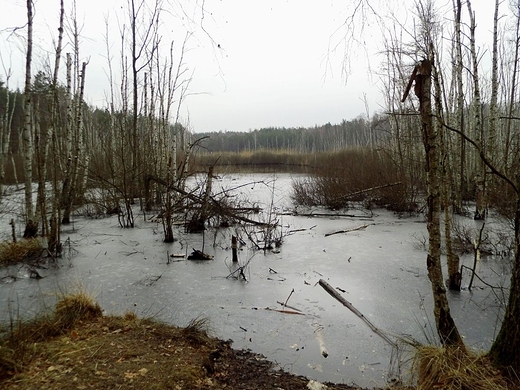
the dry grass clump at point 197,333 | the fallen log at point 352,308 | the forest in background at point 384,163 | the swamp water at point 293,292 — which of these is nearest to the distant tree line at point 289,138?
the forest in background at point 384,163

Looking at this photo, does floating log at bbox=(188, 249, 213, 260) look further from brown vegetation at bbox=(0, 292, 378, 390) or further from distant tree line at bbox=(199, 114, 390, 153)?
distant tree line at bbox=(199, 114, 390, 153)

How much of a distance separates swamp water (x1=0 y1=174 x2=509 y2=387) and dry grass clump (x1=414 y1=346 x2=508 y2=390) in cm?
46

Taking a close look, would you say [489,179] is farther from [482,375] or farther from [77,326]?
[77,326]

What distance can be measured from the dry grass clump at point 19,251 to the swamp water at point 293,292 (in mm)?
393

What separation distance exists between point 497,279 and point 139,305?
503 cm

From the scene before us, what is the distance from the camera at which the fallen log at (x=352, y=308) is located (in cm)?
365

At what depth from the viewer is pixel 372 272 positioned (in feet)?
19.1

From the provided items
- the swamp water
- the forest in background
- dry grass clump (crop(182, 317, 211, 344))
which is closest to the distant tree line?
the forest in background

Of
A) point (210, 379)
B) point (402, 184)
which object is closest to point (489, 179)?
point (402, 184)

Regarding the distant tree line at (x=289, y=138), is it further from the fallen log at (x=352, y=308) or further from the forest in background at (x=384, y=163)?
the fallen log at (x=352, y=308)

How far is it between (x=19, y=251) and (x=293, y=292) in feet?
16.7

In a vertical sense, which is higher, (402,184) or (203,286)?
(402,184)

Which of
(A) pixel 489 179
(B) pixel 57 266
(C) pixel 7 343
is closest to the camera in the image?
(C) pixel 7 343

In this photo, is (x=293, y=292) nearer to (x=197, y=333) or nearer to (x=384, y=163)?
(x=197, y=333)
